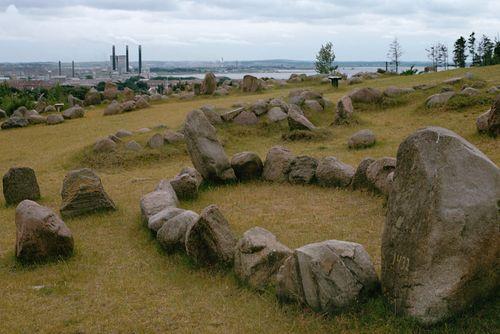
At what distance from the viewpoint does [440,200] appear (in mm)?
6684

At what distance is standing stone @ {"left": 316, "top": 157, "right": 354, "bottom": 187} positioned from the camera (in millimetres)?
14117

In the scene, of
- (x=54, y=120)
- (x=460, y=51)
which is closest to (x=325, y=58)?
(x=460, y=51)

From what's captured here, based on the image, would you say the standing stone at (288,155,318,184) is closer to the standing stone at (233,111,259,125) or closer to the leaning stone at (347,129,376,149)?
the leaning stone at (347,129,376,149)

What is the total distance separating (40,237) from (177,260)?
7.63 ft

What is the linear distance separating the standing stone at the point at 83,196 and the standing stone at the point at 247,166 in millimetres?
3548

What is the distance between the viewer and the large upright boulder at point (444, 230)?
6.63m

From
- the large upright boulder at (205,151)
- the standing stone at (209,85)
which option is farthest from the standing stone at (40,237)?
the standing stone at (209,85)

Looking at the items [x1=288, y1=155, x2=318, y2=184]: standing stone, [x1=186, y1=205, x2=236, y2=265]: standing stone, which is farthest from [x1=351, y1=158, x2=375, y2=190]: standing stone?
[x1=186, y1=205, x2=236, y2=265]: standing stone

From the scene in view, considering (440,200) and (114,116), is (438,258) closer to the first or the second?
(440,200)

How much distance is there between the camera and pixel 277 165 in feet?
50.2

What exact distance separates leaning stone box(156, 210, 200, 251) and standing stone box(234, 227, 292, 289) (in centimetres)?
142

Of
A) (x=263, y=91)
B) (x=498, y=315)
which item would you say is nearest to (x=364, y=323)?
(x=498, y=315)

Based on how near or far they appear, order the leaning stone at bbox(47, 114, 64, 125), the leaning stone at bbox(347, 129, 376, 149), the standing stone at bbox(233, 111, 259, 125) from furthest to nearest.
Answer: the leaning stone at bbox(47, 114, 64, 125) → the standing stone at bbox(233, 111, 259, 125) → the leaning stone at bbox(347, 129, 376, 149)

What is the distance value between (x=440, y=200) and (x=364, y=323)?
1734 millimetres
